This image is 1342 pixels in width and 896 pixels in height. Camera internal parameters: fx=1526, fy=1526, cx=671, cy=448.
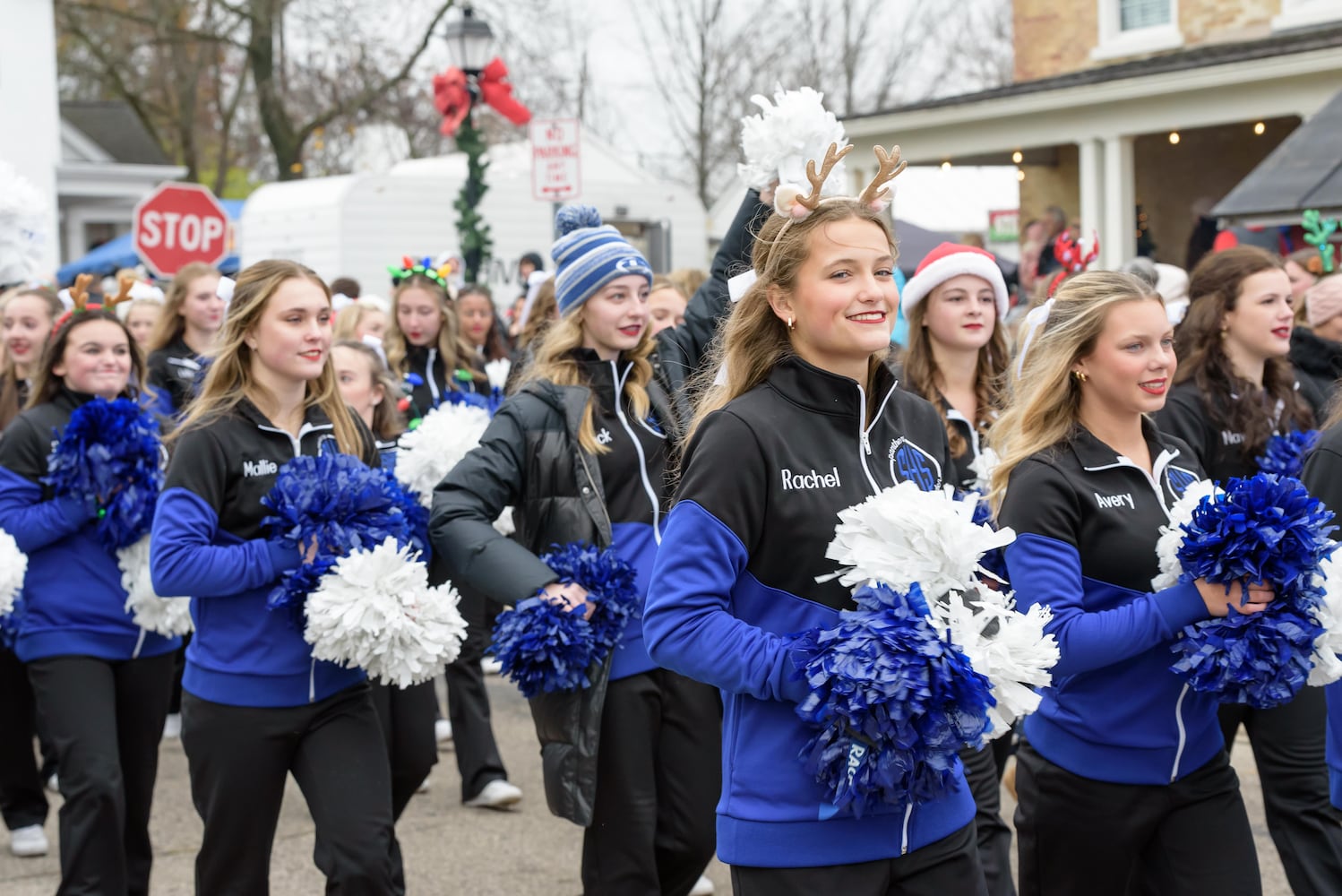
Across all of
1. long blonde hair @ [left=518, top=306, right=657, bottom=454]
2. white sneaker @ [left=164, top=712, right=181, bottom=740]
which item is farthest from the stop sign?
long blonde hair @ [left=518, top=306, right=657, bottom=454]

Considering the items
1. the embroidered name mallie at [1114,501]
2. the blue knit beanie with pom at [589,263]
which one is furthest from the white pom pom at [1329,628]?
the blue knit beanie with pom at [589,263]

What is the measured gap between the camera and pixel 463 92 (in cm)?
1402

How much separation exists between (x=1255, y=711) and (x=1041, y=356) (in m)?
1.49

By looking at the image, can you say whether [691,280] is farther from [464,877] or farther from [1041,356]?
[1041,356]

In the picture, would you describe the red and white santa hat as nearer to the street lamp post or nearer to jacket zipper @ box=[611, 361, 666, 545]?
jacket zipper @ box=[611, 361, 666, 545]

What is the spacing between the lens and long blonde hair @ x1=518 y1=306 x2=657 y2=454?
458 cm

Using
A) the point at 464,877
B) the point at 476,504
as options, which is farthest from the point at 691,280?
the point at 476,504

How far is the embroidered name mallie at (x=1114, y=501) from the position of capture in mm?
3471

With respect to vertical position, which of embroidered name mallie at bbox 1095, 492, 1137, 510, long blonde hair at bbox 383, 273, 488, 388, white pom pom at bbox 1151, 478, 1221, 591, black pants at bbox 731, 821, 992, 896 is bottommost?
black pants at bbox 731, 821, 992, 896

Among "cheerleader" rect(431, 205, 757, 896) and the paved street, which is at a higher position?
"cheerleader" rect(431, 205, 757, 896)

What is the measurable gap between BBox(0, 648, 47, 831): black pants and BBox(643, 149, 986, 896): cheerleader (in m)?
4.33

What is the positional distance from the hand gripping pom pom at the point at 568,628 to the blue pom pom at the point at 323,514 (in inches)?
18.9

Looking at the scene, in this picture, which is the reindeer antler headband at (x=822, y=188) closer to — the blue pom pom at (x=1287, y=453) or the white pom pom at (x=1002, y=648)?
the white pom pom at (x=1002, y=648)

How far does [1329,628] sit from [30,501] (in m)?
4.15
